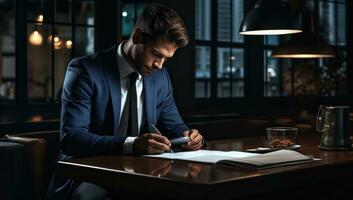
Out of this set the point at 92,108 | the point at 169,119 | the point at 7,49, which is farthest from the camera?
the point at 7,49

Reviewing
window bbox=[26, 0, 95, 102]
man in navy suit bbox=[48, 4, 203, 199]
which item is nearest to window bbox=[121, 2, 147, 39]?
window bbox=[26, 0, 95, 102]

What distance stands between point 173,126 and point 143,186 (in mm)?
1170

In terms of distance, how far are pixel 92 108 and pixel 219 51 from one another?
5516mm

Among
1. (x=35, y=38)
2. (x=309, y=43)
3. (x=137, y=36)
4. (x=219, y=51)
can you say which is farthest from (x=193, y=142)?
(x=219, y=51)

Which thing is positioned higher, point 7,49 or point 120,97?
point 7,49

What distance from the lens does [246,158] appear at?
2.17 metres

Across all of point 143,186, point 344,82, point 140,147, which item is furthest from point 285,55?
point 344,82

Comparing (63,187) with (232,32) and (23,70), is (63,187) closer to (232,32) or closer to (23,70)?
(23,70)

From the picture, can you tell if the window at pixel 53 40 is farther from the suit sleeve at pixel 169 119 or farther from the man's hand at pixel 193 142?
the man's hand at pixel 193 142

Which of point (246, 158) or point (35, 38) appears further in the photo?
point (35, 38)

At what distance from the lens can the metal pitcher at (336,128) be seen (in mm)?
2754

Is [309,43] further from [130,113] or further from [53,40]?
[53,40]

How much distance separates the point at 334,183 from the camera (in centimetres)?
295

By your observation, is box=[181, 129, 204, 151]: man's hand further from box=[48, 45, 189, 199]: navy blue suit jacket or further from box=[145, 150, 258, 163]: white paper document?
box=[48, 45, 189, 199]: navy blue suit jacket
